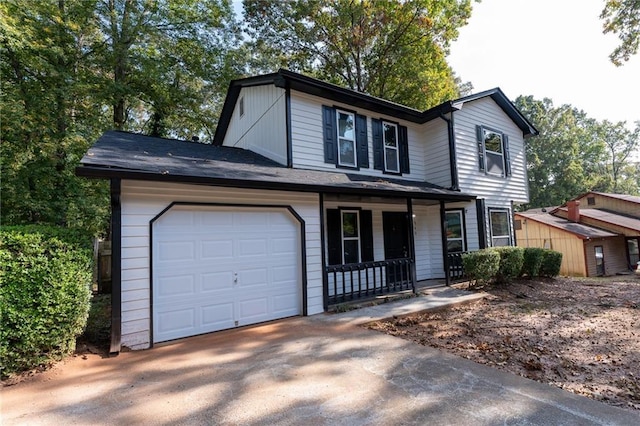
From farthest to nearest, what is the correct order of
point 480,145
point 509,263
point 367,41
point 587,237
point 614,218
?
point 614,218 < point 367,41 < point 587,237 < point 480,145 < point 509,263

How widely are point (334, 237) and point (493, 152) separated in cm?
696

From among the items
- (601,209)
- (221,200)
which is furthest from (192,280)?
(601,209)

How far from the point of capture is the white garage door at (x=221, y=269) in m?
5.02

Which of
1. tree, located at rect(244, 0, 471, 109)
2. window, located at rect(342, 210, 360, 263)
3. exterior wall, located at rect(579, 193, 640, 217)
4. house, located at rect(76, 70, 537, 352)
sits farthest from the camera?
exterior wall, located at rect(579, 193, 640, 217)

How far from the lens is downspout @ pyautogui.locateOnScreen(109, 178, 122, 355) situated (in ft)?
14.4

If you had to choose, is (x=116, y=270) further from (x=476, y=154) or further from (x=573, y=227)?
(x=573, y=227)

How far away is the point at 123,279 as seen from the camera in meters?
4.54

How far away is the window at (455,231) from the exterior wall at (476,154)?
2.93 feet

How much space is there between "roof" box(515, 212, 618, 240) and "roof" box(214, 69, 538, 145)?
810 centimetres

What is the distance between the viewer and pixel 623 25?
11891mm

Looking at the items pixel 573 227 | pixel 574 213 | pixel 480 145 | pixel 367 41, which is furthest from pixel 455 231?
pixel 574 213

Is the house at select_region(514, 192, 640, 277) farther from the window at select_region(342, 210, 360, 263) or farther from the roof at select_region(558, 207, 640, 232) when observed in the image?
the window at select_region(342, 210, 360, 263)

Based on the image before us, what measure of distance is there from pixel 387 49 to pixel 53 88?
15089mm

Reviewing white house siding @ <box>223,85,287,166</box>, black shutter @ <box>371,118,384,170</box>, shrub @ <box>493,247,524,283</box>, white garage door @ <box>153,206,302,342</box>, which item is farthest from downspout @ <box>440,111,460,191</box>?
white garage door @ <box>153,206,302,342</box>
